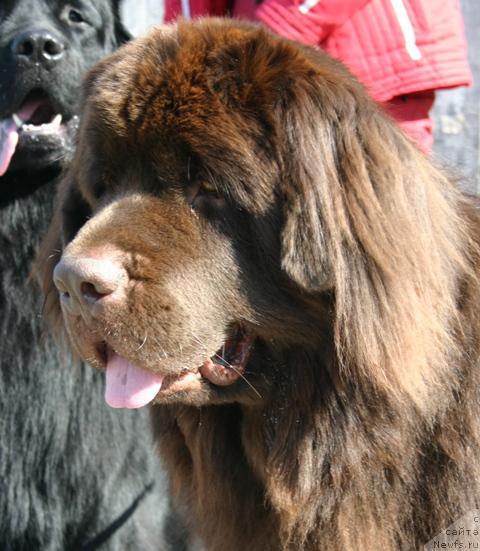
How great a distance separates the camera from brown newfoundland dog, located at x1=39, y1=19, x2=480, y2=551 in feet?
6.61

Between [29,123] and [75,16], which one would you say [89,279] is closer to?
[29,123]

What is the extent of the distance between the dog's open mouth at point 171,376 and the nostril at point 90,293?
0.19m

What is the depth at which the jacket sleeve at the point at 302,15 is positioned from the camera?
2.55 m

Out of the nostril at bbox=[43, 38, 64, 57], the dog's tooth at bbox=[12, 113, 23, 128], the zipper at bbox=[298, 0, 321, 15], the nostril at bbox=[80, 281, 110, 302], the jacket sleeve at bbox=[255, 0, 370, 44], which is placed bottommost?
the dog's tooth at bbox=[12, 113, 23, 128]

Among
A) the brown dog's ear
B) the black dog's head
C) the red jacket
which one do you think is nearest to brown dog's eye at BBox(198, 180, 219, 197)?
the brown dog's ear

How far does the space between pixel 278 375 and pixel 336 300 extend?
28 cm

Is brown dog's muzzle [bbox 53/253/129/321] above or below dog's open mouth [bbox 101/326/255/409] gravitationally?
above

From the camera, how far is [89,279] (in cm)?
197

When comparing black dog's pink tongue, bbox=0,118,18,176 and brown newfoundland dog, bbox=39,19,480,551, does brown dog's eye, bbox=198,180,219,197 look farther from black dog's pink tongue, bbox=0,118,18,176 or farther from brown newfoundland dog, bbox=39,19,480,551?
black dog's pink tongue, bbox=0,118,18,176

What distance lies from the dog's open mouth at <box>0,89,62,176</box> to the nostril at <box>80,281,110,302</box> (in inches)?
48.7

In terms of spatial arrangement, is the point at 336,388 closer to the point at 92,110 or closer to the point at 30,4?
the point at 92,110

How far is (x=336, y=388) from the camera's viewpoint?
2109 millimetres

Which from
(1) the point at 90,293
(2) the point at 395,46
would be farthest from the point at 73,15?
(1) the point at 90,293

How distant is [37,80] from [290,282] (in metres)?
1.52
